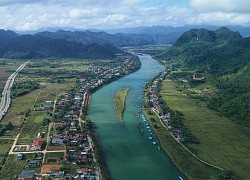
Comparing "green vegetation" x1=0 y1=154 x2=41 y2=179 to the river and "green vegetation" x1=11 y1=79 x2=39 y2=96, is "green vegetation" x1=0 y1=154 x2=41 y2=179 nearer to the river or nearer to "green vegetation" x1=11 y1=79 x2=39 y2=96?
the river

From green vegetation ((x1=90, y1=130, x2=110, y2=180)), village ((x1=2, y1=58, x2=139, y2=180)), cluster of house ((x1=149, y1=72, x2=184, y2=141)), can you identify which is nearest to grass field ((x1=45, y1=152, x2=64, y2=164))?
village ((x1=2, y1=58, x2=139, y2=180))

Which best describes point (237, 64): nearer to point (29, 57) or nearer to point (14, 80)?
point (14, 80)

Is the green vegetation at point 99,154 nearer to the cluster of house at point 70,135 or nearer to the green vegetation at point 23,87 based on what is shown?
the cluster of house at point 70,135

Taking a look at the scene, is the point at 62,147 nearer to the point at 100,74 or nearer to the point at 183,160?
the point at 183,160

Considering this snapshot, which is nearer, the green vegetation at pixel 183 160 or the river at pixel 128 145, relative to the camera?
the green vegetation at pixel 183 160

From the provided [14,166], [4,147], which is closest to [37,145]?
[4,147]

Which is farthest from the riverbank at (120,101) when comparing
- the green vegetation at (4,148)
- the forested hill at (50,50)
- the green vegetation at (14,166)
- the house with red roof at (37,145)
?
the forested hill at (50,50)

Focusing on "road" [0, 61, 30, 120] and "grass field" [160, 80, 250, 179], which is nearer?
"grass field" [160, 80, 250, 179]
